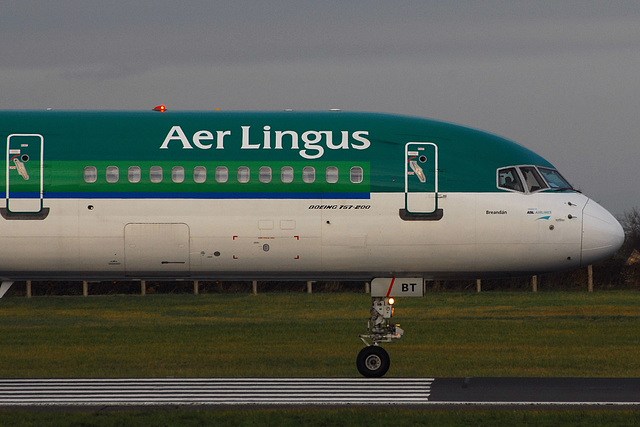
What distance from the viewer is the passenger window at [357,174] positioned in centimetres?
2806

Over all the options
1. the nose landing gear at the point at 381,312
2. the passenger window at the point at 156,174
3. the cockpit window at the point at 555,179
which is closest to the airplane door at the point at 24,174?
the passenger window at the point at 156,174

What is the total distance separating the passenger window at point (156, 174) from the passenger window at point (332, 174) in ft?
13.8

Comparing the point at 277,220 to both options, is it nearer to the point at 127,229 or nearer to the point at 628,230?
the point at 127,229

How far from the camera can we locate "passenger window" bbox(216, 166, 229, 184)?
28.0 m

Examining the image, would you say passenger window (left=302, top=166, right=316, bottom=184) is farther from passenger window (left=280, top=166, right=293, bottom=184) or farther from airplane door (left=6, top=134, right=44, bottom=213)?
airplane door (left=6, top=134, right=44, bottom=213)

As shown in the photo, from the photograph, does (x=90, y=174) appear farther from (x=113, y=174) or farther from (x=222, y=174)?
(x=222, y=174)

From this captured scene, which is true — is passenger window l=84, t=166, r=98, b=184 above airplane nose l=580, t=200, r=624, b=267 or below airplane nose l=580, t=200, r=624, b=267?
above

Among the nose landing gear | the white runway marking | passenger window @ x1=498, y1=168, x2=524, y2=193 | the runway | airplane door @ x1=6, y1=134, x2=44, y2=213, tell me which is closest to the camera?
the runway

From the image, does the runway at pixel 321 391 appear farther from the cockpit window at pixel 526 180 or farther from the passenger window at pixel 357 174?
the passenger window at pixel 357 174

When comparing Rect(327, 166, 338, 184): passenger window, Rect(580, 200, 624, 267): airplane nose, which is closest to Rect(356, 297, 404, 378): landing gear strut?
Rect(327, 166, 338, 184): passenger window

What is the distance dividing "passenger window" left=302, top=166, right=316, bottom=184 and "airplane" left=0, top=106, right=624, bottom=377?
0.08ft

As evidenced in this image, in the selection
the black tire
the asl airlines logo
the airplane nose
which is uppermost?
the asl airlines logo

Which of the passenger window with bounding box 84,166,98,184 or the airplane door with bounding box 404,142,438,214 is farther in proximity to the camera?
the airplane door with bounding box 404,142,438,214
